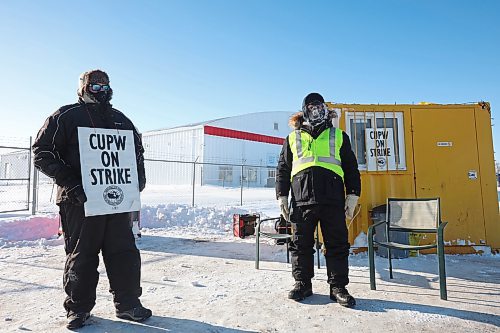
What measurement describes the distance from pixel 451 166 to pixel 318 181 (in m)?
3.22

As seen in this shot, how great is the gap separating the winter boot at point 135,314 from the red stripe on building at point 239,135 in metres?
21.8

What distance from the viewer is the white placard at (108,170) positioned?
8.58 ft

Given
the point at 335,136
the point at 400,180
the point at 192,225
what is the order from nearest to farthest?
the point at 335,136
the point at 400,180
the point at 192,225

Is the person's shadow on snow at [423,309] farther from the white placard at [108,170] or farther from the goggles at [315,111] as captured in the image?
the white placard at [108,170]

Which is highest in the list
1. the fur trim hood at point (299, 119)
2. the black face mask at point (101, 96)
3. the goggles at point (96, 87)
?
the goggles at point (96, 87)

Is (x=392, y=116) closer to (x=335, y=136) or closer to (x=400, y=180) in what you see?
(x=400, y=180)

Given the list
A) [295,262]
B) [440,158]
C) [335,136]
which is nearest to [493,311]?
[295,262]

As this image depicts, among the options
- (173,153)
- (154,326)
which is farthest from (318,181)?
(173,153)

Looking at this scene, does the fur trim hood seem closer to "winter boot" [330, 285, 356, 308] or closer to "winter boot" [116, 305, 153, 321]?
"winter boot" [330, 285, 356, 308]

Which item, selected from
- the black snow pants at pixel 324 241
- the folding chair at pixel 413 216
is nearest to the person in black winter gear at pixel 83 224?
the black snow pants at pixel 324 241

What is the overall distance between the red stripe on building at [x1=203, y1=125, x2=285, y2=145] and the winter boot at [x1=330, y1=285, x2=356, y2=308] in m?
21.6

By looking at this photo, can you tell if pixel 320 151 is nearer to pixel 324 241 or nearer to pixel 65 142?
pixel 324 241

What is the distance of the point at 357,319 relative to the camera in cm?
269

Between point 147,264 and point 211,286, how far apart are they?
1361 mm
